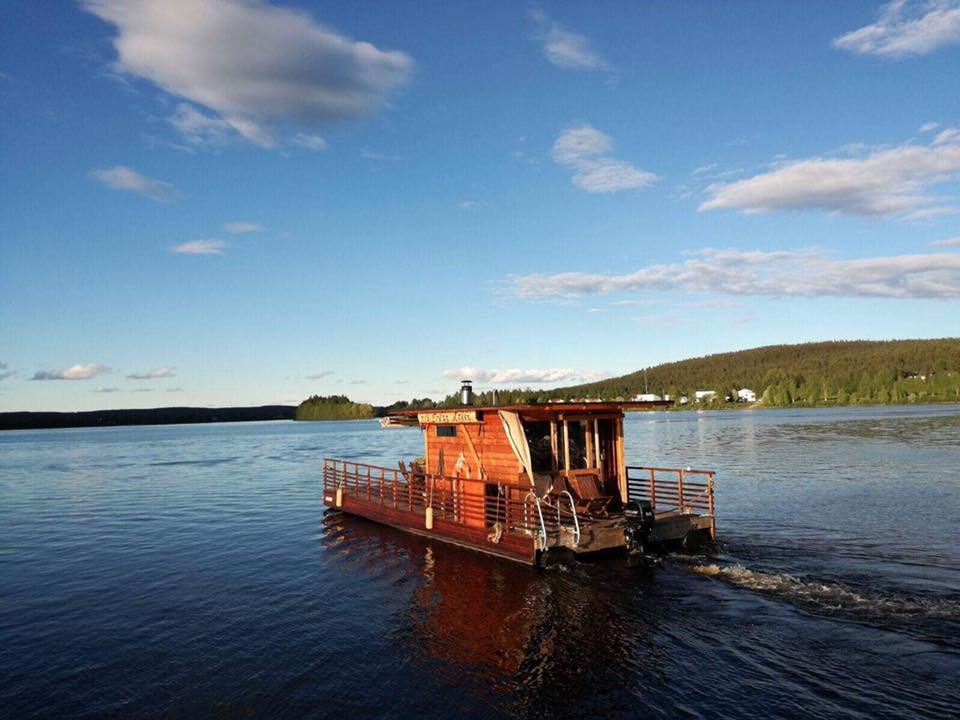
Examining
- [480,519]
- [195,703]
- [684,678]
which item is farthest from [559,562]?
[195,703]

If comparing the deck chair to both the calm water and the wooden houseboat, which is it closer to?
the wooden houseboat

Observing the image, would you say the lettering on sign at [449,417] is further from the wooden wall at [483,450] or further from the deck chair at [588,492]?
the deck chair at [588,492]

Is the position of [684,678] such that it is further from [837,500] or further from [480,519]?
[837,500]

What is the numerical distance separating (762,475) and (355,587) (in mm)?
29141

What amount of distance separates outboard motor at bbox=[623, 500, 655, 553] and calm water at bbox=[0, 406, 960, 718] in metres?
0.74

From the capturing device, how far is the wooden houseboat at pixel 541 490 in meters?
18.1

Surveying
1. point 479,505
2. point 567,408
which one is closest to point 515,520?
point 479,505

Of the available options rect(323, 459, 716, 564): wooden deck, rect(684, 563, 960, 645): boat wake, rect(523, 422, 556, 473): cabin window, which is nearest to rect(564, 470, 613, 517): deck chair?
rect(323, 459, 716, 564): wooden deck

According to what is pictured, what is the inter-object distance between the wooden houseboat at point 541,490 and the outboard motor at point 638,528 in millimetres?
29

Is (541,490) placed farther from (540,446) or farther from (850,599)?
(850,599)

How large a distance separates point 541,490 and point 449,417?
15.3ft

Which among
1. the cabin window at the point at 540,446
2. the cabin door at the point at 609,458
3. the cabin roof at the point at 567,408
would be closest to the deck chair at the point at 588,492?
the cabin door at the point at 609,458

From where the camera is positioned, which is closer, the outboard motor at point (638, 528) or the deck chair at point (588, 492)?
the outboard motor at point (638, 528)

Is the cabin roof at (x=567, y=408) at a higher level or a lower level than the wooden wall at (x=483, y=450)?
higher
